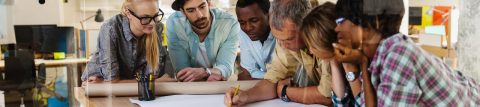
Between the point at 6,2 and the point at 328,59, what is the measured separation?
255 cm

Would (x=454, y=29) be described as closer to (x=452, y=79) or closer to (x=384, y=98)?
(x=452, y=79)

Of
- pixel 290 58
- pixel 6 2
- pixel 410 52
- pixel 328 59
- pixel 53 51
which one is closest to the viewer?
pixel 410 52

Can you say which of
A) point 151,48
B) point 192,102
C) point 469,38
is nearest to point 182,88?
point 192,102

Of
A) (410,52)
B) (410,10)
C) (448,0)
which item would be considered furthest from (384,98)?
(448,0)

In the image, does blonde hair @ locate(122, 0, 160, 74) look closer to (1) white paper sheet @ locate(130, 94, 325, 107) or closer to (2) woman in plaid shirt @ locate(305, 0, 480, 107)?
(1) white paper sheet @ locate(130, 94, 325, 107)

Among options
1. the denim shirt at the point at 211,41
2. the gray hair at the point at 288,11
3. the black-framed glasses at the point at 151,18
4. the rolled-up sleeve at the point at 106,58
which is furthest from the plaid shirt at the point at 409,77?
the rolled-up sleeve at the point at 106,58

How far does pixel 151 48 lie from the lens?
190 cm

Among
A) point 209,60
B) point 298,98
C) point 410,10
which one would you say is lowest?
point 298,98

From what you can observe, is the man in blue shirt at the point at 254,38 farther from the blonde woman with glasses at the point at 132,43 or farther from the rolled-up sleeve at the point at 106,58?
the rolled-up sleeve at the point at 106,58

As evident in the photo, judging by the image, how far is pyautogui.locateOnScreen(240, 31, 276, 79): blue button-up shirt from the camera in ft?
6.12

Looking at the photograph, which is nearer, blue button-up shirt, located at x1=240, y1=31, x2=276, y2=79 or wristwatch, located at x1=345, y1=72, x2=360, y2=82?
wristwatch, located at x1=345, y1=72, x2=360, y2=82

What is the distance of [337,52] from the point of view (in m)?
1.67

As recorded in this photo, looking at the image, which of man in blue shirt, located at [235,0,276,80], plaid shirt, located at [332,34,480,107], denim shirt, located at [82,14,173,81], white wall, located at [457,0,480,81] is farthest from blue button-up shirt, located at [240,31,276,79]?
white wall, located at [457,0,480,81]

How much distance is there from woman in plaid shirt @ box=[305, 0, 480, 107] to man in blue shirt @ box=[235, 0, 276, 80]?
28 cm
